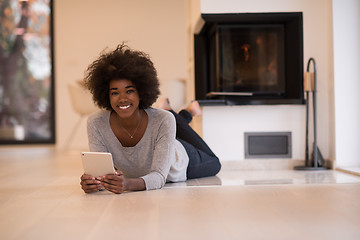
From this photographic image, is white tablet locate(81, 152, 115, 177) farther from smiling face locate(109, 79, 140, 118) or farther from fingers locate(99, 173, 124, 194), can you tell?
smiling face locate(109, 79, 140, 118)

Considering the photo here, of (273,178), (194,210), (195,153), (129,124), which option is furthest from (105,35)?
(194,210)

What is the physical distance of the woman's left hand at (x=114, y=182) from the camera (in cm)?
226

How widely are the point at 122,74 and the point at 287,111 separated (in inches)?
73.7

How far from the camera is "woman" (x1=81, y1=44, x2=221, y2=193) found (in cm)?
237

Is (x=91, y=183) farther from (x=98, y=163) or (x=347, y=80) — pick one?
(x=347, y=80)

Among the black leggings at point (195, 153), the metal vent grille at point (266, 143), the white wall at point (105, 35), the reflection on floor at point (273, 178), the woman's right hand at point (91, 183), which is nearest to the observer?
the woman's right hand at point (91, 183)

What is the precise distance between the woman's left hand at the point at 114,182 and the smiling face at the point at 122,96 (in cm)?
34

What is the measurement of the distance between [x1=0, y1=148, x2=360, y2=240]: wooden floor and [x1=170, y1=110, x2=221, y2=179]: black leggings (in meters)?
0.08

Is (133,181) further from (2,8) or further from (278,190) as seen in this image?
(2,8)

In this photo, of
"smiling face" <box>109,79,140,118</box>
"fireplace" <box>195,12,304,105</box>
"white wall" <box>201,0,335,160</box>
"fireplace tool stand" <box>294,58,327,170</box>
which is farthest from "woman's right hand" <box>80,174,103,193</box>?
"fireplace tool stand" <box>294,58,327,170</box>

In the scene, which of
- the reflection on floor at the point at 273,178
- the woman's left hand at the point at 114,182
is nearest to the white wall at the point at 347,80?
the reflection on floor at the point at 273,178

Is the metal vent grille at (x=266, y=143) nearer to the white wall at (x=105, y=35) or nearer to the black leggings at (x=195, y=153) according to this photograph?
the black leggings at (x=195, y=153)

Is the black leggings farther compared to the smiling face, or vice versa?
the black leggings

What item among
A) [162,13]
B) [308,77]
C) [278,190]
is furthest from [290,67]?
[162,13]
